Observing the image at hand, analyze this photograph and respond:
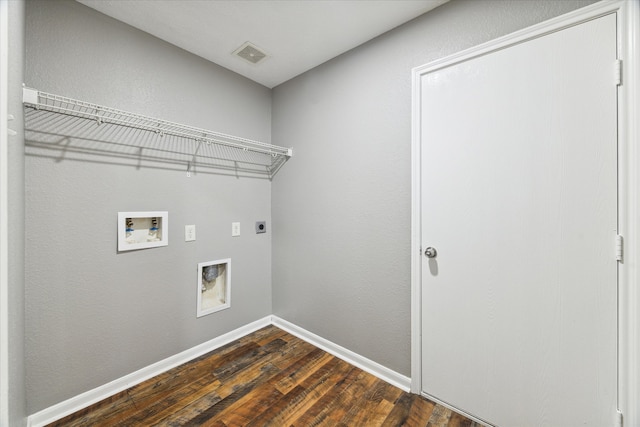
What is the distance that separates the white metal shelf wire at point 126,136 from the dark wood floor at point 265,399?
4.96 ft

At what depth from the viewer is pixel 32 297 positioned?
136cm

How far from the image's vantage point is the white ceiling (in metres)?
1.51

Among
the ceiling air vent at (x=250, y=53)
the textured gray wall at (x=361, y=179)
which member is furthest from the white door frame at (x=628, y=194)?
the ceiling air vent at (x=250, y=53)

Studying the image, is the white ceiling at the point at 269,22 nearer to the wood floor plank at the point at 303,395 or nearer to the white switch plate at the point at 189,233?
the white switch plate at the point at 189,233

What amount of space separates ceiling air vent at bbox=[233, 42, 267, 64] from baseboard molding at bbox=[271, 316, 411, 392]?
2.35 meters

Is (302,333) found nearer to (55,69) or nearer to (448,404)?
(448,404)

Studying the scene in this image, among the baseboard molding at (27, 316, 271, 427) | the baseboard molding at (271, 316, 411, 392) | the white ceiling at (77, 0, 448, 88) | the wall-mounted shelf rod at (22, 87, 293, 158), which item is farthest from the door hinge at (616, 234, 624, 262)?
the baseboard molding at (27, 316, 271, 427)

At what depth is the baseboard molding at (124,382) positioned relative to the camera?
1.39 m

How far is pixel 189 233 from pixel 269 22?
1.60 metres

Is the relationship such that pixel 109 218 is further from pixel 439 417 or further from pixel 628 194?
pixel 628 194

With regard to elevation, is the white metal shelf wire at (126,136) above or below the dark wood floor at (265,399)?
above

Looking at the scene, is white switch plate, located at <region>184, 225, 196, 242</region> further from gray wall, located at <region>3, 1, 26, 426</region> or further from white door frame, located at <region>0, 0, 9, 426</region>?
white door frame, located at <region>0, 0, 9, 426</region>

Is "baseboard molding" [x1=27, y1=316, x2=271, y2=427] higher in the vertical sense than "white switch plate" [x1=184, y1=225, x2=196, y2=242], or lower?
lower

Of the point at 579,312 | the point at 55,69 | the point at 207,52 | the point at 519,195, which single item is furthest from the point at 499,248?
the point at 55,69
